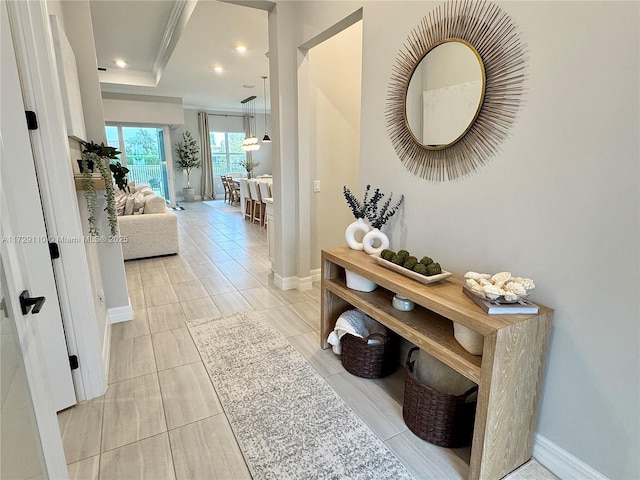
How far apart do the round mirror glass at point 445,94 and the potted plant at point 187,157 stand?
10.6m

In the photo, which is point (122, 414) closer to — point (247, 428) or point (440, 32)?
point (247, 428)

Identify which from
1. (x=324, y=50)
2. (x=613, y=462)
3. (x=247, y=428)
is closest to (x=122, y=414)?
(x=247, y=428)

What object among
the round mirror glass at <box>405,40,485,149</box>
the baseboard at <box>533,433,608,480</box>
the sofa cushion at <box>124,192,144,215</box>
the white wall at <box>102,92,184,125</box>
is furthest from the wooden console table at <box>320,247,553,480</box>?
the white wall at <box>102,92,184,125</box>

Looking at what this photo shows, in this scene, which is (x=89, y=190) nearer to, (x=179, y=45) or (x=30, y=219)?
(x=30, y=219)

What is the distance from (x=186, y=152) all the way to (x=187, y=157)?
0.54 ft

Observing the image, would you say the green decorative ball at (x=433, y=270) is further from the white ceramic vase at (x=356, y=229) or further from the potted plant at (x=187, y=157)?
the potted plant at (x=187, y=157)

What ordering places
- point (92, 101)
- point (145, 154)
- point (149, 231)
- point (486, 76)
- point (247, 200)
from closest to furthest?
point (486, 76), point (92, 101), point (149, 231), point (247, 200), point (145, 154)

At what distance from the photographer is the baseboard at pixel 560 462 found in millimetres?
1404

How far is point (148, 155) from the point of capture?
32.8ft

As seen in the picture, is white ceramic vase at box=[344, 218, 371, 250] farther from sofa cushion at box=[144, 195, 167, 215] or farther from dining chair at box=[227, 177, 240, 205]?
dining chair at box=[227, 177, 240, 205]

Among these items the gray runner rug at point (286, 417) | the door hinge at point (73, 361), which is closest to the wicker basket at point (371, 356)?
the gray runner rug at point (286, 417)

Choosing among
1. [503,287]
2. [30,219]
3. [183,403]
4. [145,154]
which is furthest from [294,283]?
[145,154]

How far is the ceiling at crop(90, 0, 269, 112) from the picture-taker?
4.13m

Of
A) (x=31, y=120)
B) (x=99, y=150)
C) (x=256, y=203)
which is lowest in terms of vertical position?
(x=256, y=203)
